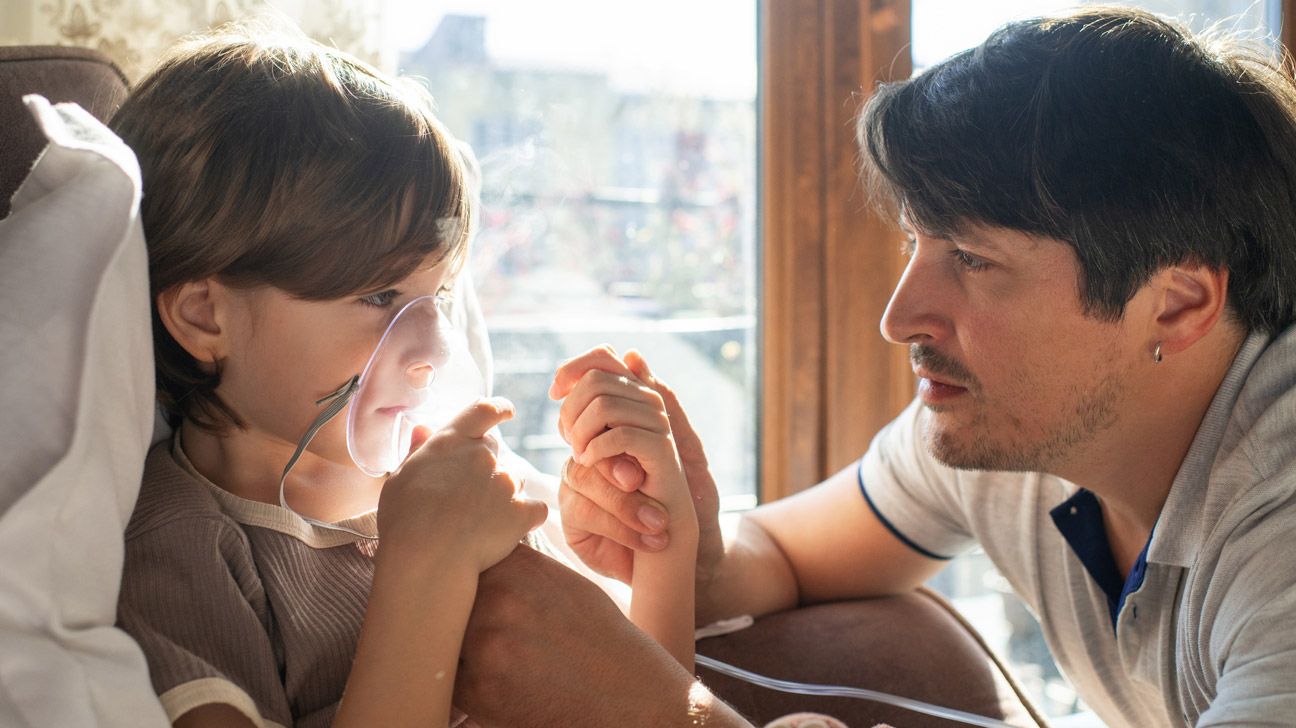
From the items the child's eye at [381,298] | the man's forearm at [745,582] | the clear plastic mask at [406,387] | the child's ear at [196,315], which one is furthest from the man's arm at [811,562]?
the child's ear at [196,315]

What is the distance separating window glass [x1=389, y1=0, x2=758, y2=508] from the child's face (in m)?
0.92

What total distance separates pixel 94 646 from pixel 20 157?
58 cm

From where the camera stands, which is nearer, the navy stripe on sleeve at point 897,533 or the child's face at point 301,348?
the child's face at point 301,348

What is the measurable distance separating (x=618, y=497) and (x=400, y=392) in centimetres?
29

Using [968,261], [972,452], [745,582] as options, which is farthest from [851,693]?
[968,261]

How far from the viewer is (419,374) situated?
104 centimetres

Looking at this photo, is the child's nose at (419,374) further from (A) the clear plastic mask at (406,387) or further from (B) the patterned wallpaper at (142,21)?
(B) the patterned wallpaper at (142,21)

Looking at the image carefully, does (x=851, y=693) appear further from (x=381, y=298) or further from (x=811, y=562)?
(x=381, y=298)

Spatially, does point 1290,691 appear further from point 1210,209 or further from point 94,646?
point 94,646

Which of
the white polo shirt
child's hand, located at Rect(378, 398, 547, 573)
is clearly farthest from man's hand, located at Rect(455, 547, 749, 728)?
the white polo shirt

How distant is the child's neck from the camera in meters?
1.10

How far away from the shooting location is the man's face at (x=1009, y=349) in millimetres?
1209

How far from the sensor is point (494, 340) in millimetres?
2018

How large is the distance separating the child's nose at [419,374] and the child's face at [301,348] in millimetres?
48
